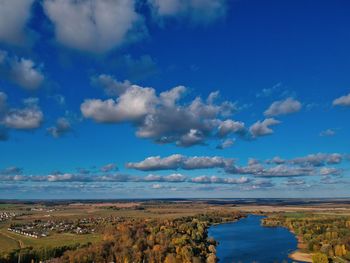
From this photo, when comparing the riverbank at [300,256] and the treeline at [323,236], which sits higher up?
the treeline at [323,236]

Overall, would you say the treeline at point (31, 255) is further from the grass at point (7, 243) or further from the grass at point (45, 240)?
the grass at point (7, 243)

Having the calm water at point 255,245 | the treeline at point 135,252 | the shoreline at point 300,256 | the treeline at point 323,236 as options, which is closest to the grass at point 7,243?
the treeline at point 135,252

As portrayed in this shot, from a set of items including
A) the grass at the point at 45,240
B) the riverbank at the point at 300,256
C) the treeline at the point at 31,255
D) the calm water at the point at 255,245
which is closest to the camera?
the treeline at the point at 31,255

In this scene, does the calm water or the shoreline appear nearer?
the shoreline

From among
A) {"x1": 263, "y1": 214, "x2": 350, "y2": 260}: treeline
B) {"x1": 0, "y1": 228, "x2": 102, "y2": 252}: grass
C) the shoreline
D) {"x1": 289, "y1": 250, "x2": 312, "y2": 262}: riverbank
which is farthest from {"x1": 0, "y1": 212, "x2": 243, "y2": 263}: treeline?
{"x1": 263, "y1": 214, "x2": 350, "y2": 260}: treeline

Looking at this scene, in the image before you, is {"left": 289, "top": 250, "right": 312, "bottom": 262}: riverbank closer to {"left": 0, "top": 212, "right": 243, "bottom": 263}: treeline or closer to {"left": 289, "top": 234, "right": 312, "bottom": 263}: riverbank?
{"left": 289, "top": 234, "right": 312, "bottom": 263}: riverbank

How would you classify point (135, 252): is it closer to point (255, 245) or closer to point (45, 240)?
point (255, 245)

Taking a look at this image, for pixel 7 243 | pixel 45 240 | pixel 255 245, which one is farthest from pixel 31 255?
pixel 255 245

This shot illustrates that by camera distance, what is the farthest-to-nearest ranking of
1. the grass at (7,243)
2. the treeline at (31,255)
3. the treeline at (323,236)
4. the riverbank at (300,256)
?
the grass at (7,243) < the treeline at (323,236) < the riverbank at (300,256) < the treeline at (31,255)
